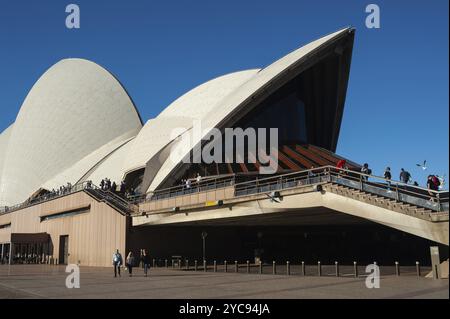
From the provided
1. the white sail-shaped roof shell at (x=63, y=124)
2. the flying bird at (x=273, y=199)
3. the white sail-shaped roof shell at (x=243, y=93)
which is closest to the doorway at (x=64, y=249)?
the white sail-shaped roof shell at (x=243, y=93)

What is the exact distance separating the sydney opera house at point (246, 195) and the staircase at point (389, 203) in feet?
0.12

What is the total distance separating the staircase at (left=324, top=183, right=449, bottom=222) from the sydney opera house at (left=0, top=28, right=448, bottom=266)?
38mm

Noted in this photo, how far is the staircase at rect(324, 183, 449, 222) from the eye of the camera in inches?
556

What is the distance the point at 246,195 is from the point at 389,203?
7438 mm

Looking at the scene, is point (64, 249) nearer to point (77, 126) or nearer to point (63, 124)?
point (77, 126)

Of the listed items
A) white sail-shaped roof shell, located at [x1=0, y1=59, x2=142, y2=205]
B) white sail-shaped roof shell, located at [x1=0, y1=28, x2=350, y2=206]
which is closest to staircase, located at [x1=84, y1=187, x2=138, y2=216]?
white sail-shaped roof shell, located at [x1=0, y1=28, x2=350, y2=206]

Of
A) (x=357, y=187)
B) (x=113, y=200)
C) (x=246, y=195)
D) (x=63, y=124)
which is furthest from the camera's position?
(x=63, y=124)

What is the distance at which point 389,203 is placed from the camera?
15.6m

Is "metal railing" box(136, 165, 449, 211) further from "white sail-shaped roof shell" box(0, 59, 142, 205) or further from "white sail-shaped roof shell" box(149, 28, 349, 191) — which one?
"white sail-shaped roof shell" box(0, 59, 142, 205)

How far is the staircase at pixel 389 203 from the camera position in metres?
14.1

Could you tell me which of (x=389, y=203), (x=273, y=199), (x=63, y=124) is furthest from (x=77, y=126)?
(x=389, y=203)

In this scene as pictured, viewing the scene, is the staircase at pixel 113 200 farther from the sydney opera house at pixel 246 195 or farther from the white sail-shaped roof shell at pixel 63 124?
the white sail-shaped roof shell at pixel 63 124
